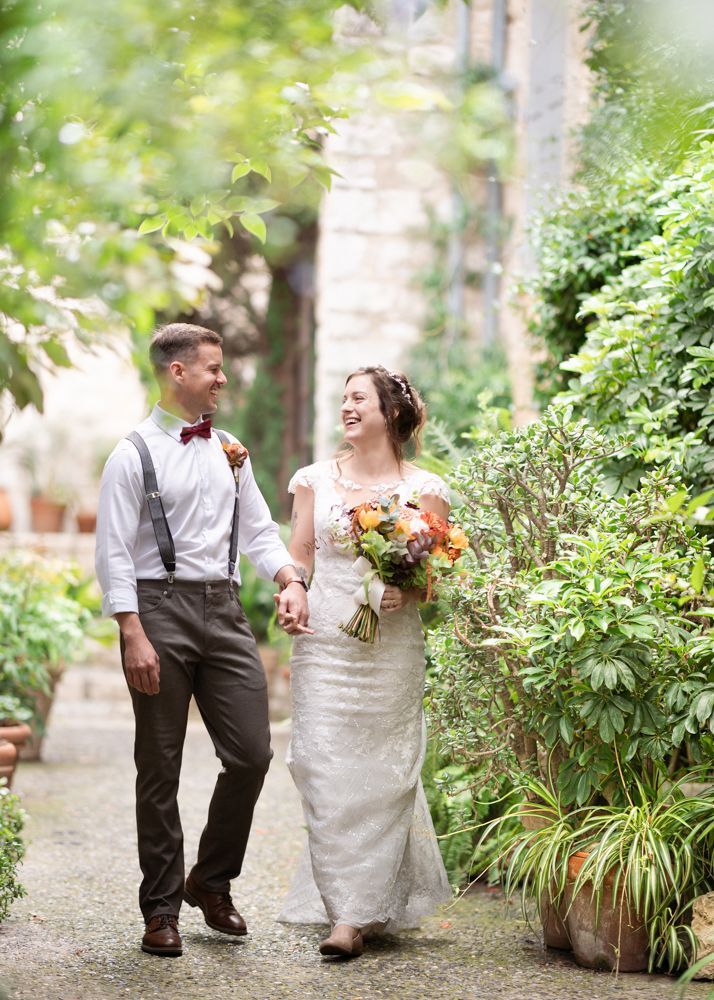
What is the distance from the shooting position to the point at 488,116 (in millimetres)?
9258

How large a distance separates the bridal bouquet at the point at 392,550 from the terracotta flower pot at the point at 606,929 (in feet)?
3.27

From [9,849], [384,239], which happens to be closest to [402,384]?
[9,849]

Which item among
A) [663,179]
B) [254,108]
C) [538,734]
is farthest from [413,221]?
[254,108]

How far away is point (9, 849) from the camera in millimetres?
4230

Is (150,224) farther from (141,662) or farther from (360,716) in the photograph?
(360,716)

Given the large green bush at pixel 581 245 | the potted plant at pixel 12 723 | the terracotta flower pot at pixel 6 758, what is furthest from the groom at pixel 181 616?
the potted plant at pixel 12 723

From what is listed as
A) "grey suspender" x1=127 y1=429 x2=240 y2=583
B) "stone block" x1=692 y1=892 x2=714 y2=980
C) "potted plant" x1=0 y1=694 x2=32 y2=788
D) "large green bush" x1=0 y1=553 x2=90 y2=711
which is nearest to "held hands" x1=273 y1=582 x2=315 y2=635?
"grey suspender" x1=127 y1=429 x2=240 y2=583

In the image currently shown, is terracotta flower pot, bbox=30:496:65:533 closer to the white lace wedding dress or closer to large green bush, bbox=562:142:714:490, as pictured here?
large green bush, bbox=562:142:714:490

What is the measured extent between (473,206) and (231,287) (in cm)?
340

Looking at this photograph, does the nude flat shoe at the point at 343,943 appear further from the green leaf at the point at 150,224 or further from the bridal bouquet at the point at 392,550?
the green leaf at the point at 150,224

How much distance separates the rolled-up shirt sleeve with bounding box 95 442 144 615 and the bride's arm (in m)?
0.63

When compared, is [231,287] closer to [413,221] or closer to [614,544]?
[413,221]

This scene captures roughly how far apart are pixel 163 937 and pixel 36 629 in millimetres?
3494

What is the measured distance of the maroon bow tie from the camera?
13.5 ft
